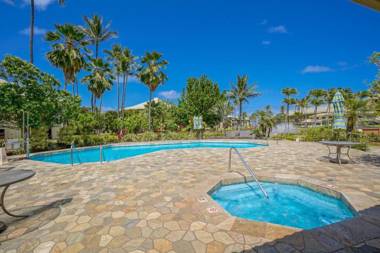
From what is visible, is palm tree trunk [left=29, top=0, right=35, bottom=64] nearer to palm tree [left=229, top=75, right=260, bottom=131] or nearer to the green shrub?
the green shrub

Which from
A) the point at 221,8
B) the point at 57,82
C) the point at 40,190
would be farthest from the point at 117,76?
the point at 40,190

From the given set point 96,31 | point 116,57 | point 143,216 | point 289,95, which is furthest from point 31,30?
point 289,95

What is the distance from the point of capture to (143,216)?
2953mm

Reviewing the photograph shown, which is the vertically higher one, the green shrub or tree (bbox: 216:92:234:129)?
tree (bbox: 216:92:234:129)

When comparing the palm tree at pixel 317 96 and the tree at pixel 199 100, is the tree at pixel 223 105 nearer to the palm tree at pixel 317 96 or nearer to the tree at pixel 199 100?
the tree at pixel 199 100

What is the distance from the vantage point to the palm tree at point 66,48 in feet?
51.9

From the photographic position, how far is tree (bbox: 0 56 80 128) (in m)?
9.78

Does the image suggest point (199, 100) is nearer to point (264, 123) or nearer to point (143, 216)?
point (264, 123)

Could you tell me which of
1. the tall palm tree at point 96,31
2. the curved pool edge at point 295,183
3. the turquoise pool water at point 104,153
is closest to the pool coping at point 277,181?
the curved pool edge at point 295,183

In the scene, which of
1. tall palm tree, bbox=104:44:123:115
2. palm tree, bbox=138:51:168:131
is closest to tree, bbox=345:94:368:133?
palm tree, bbox=138:51:168:131

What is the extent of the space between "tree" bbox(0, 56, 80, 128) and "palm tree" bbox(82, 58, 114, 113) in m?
7.84

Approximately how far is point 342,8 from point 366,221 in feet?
59.2

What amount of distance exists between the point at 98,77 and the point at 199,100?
44.3ft

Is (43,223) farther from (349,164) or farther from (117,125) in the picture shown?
(117,125)
